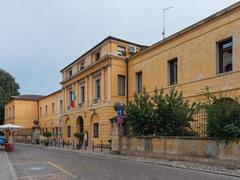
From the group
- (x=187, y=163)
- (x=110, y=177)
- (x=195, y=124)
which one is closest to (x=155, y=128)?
(x=195, y=124)

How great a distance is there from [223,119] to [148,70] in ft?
48.9

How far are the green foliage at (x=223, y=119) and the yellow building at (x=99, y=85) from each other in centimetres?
1736

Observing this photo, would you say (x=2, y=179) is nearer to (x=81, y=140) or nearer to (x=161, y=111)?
(x=161, y=111)

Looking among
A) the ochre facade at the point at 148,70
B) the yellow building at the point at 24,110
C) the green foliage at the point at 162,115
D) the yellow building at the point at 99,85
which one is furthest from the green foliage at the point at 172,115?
the yellow building at the point at 24,110

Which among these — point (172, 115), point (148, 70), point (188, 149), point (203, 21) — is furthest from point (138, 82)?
point (188, 149)

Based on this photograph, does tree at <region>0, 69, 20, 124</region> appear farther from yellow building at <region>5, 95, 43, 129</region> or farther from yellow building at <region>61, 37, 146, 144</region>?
yellow building at <region>61, 37, 146, 144</region>

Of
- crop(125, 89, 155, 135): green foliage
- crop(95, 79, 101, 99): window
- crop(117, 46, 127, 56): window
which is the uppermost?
crop(117, 46, 127, 56): window

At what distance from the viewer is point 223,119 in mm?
13867

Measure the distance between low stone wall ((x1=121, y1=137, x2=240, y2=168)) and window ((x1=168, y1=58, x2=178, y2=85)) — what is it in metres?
7.15

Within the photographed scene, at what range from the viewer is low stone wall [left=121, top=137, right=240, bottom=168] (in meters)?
12.9

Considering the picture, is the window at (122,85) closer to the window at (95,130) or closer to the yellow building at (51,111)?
the window at (95,130)

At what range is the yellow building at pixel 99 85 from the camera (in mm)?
31163

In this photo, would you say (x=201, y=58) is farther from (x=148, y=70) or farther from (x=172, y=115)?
(x=148, y=70)

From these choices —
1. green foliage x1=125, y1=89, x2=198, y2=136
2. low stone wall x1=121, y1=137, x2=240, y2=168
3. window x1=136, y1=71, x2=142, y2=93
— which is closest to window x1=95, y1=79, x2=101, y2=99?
window x1=136, y1=71, x2=142, y2=93
